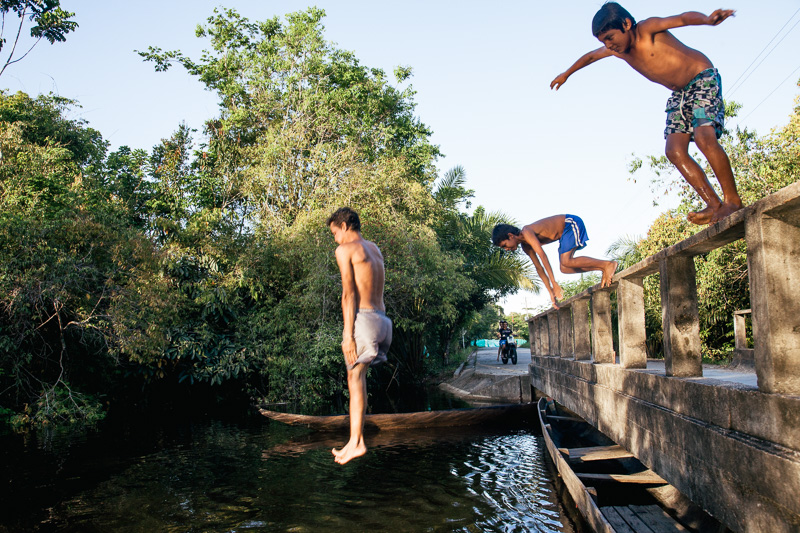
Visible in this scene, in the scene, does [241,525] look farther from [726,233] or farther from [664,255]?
[726,233]

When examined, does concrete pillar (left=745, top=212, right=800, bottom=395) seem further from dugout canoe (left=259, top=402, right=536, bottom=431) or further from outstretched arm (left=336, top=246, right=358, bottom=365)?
dugout canoe (left=259, top=402, right=536, bottom=431)

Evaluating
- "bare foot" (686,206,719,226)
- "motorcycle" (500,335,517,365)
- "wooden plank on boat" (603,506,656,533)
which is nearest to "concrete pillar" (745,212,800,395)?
"bare foot" (686,206,719,226)

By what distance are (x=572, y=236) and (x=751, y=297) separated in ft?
12.0

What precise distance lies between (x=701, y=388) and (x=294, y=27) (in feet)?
69.7

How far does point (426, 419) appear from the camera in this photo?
40.0 ft

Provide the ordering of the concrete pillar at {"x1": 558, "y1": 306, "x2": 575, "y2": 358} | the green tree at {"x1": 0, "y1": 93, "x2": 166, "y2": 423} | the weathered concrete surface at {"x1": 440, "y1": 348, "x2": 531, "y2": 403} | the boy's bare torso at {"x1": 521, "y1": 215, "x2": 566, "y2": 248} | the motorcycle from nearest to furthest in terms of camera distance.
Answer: the boy's bare torso at {"x1": 521, "y1": 215, "x2": 566, "y2": 248} → the concrete pillar at {"x1": 558, "y1": 306, "x2": 575, "y2": 358} → the green tree at {"x1": 0, "y1": 93, "x2": 166, "y2": 423} → the weathered concrete surface at {"x1": 440, "y1": 348, "x2": 531, "y2": 403} → the motorcycle

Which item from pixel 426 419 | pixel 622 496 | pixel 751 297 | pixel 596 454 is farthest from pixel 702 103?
pixel 426 419

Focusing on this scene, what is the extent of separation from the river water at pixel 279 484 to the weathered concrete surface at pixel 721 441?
192 cm

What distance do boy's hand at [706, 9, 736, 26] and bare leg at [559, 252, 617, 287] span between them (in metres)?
2.55

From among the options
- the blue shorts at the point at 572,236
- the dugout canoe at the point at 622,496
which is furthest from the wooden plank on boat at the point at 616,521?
the blue shorts at the point at 572,236

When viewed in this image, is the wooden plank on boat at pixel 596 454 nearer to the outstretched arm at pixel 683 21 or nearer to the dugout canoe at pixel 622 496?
the dugout canoe at pixel 622 496

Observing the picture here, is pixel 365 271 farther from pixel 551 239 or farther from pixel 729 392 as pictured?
pixel 551 239

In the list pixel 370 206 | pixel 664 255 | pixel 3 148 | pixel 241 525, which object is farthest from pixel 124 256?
pixel 664 255

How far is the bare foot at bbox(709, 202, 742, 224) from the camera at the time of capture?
12.5 feet
